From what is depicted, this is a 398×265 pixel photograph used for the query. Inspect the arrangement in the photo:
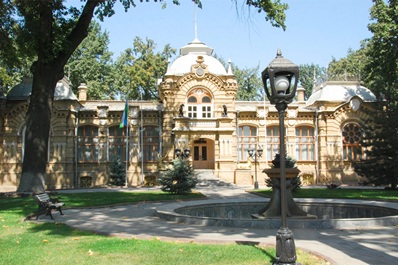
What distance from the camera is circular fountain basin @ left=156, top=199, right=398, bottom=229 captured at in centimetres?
1048

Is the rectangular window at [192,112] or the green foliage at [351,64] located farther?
the green foliage at [351,64]

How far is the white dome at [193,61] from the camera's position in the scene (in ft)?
115

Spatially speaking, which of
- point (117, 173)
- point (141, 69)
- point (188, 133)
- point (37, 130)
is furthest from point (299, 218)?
point (141, 69)

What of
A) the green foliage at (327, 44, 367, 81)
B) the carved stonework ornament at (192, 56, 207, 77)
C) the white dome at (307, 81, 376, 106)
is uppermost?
the green foliage at (327, 44, 367, 81)

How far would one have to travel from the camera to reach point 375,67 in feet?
92.7

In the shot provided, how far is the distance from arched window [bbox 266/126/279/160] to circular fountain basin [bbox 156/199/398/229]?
19.5 metres

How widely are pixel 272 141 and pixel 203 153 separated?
234 inches

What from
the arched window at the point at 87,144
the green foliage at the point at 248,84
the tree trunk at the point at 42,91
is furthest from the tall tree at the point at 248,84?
the tree trunk at the point at 42,91

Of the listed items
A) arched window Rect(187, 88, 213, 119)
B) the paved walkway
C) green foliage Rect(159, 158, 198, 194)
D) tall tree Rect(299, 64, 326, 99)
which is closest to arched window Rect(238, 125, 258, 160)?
arched window Rect(187, 88, 213, 119)

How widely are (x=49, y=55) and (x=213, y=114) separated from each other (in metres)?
16.5

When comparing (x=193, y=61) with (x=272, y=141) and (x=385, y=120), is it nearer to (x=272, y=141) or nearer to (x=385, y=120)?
(x=272, y=141)

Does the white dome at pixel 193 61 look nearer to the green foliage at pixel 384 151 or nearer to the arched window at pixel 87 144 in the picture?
the arched window at pixel 87 144

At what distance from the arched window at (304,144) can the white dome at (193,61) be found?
26.9ft

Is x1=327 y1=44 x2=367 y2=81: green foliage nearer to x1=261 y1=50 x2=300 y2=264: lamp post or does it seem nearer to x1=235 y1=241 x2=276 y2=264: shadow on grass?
x1=261 y1=50 x2=300 y2=264: lamp post
